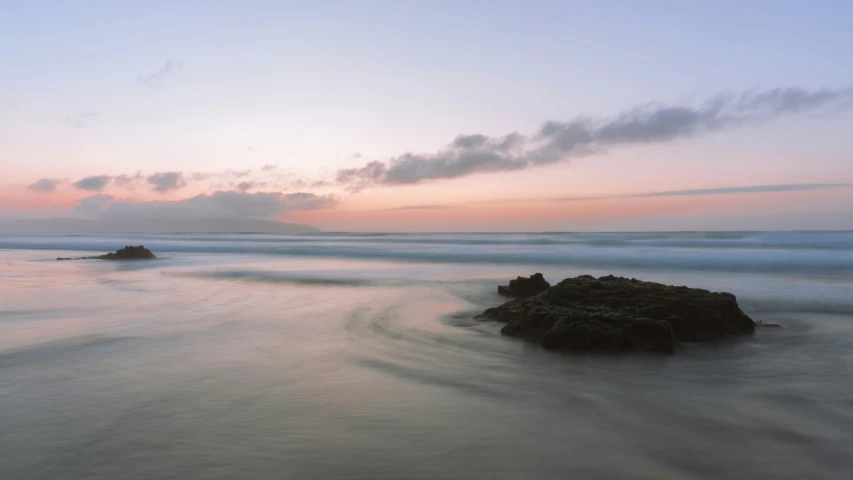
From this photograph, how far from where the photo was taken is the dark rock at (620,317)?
7453 millimetres

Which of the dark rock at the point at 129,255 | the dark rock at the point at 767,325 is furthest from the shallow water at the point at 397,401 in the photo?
the dark rock at the point at 129,255

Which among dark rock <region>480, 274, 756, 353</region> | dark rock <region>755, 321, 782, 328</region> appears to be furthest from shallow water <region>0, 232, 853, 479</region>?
dark rock <region>480, 274, 756, 353</region>

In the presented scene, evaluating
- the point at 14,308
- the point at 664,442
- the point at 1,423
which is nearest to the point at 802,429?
the point at 664,442

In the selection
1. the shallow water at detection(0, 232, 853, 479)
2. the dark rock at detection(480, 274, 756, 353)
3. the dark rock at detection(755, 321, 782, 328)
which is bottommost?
the shallow water at detection(0, 232, 853, 479)

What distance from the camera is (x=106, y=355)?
714cm

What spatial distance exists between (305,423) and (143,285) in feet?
47.0

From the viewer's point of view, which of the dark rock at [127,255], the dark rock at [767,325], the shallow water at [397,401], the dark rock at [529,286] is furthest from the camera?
the dark rock at [127,255]

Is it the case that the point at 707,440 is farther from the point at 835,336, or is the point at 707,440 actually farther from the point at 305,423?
the point at 835,336

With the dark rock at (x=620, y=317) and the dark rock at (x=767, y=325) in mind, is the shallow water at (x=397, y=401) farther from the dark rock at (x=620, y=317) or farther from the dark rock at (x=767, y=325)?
the dark rock at (x=620, y=317)

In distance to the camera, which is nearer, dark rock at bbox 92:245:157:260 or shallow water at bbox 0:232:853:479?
shallow water at bbox 0:232:853:479

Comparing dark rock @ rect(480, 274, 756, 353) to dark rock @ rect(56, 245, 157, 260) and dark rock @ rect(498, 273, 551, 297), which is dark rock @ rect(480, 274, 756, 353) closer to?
dark rock @ rect(498, 273, 551, 297)

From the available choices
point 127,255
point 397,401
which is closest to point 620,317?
point 397,401

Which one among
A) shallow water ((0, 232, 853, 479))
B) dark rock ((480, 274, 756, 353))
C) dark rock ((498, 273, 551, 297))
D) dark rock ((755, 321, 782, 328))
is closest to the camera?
shallow water ((0, 232, 853, 479))

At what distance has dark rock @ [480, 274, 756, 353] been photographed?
745cm
